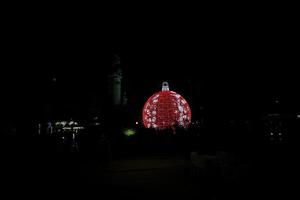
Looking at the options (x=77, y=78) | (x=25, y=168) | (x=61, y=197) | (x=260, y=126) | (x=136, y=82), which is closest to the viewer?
(x=61, y=197)

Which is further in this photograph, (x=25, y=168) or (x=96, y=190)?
(x=25, y=168)

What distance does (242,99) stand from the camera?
1054cm

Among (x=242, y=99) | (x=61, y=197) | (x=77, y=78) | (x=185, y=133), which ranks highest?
(x=77, y=78)

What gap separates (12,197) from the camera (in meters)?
6.39

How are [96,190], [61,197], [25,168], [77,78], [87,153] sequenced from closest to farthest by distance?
1. [61,197]
2. [96,190]
3. [25,168]
4. [87,153]
5. [77,78]

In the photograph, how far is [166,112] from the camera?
486 inches

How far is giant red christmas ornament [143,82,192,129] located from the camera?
40.5 ft

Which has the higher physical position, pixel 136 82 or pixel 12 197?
pixel 136 82

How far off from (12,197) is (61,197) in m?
0.91

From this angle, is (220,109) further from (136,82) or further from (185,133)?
(136,82)

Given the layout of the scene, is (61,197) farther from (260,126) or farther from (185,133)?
(185,133)

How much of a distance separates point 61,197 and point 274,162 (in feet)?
14.4

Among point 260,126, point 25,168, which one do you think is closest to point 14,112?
point 25,168

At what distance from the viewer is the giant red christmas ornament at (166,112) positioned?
12.3 metres
